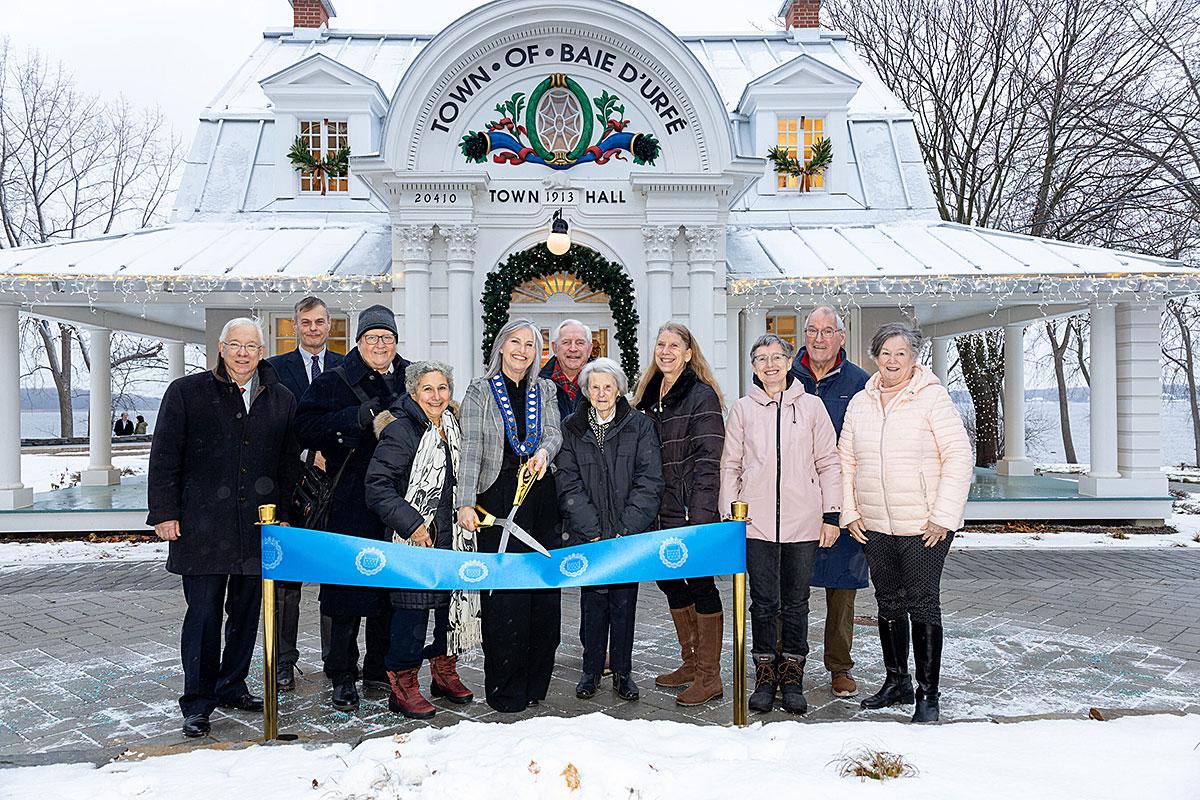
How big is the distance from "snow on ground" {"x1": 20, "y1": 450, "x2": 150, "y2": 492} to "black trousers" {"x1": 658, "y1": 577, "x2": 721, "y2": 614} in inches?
587

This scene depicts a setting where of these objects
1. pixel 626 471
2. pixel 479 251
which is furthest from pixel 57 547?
pixel 626 471

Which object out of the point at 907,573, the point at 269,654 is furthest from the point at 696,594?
the point at 269,654

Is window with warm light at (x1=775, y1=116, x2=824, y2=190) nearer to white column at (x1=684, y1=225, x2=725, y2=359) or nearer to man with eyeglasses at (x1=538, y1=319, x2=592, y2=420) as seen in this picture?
white column at (x1=684, y1=225, x2=725, y2=359)

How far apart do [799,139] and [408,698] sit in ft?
37.7

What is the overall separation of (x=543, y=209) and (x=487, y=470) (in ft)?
20.9

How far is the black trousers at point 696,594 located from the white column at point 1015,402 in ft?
38.8

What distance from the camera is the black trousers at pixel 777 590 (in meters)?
4.40

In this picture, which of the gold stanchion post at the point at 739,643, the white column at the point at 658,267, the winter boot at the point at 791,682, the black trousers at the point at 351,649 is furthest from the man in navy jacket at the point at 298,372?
the white column at the point at 658,267

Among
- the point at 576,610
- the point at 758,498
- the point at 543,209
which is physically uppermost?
the point at 543,209

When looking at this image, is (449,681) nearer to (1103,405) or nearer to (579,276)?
(579,276)

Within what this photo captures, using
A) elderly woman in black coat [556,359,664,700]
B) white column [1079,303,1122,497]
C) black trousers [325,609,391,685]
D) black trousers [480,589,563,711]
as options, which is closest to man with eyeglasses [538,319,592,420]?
elderly woman in black coat [556,359,664,700]

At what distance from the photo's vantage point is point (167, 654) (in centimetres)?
550

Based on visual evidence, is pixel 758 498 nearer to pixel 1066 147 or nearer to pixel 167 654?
pixel 167 654

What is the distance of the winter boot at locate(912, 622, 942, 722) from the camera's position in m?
4.11
